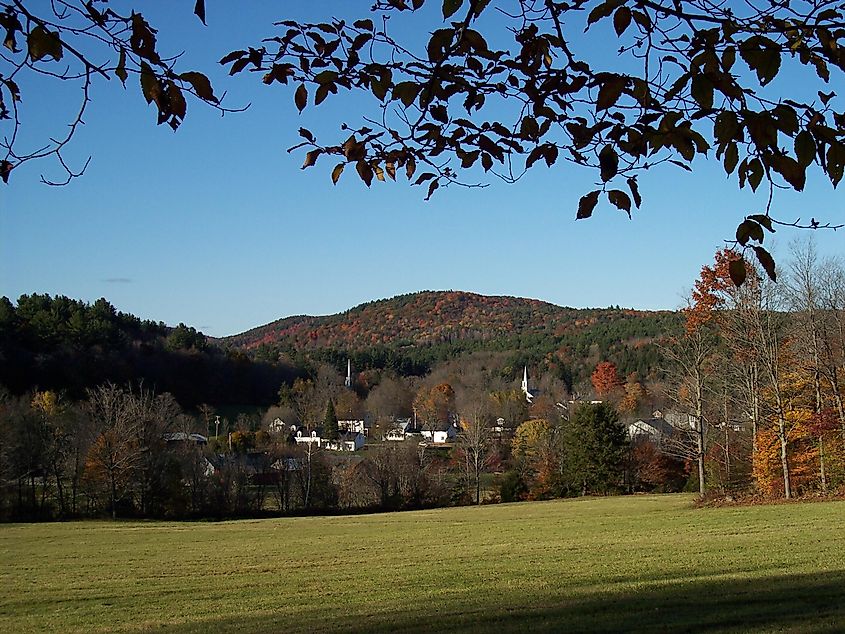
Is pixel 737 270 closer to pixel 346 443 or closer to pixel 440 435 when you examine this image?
pixel 346 443

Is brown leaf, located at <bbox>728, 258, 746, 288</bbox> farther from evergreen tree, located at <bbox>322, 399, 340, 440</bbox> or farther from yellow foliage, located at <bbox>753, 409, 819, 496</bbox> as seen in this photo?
evergreen tree, located at <bbox>322, 399, 340, 440</bbox>

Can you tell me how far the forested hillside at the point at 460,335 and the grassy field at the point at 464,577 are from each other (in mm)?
66857

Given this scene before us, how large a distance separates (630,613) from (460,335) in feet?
508

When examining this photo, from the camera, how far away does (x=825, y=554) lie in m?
15.0

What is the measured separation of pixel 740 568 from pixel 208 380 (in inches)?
3353

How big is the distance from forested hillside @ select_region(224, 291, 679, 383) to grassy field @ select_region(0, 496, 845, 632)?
66.9m

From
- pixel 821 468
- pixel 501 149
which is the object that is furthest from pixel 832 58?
pixel 821 468

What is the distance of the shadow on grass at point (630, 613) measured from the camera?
8797 mm

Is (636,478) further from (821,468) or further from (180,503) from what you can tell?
(180,503)

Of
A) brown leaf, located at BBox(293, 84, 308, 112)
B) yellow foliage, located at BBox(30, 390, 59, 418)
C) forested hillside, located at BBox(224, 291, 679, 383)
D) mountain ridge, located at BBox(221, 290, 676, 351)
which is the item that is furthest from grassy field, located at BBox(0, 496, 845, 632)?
mountain ridge, located at BBox(221, 290, 676, 351)

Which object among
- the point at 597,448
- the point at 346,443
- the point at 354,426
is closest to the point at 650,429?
the point at 597,448

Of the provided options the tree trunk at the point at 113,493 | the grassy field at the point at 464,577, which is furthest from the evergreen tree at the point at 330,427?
the grassy field at the point at 464,577

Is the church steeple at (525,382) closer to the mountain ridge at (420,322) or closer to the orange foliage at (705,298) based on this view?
the mountain ridge at (420,322)

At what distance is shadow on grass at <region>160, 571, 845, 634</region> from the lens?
28.9ft
